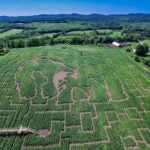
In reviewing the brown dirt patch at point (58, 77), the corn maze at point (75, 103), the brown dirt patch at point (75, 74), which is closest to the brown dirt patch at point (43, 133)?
the corn maze at point (75, 103)

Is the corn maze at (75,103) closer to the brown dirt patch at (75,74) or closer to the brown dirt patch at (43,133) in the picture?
the brown dirt patch at (43,133)

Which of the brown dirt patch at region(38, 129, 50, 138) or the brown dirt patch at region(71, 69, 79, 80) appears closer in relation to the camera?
the brown dirt patch at region(38, 129, 50, 138)

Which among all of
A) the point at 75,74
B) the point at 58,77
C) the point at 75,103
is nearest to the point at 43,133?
the point at 75,103

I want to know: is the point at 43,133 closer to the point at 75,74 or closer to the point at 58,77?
the point at 58,77

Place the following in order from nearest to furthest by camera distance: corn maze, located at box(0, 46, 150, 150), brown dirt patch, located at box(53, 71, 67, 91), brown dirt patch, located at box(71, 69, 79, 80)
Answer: corn maze, located at box(0, 46, 150, 150) → brown dirt patch, located at box(53, 71, 67, 91) → brown dirt patch, located at box(71, 69, 79, 80)

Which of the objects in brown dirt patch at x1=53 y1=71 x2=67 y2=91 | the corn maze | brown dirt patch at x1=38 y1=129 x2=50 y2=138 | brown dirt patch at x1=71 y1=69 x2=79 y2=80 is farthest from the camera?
brown dirt patch at x1=71 y1=69 x2=79 y2=80

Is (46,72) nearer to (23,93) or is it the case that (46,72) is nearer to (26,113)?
(23,93)

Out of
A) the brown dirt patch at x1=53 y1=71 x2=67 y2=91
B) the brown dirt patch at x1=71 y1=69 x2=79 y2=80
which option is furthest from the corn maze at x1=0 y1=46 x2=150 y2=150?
the brown dirt patch at x1=71 y1=69 x2=79 y2=80

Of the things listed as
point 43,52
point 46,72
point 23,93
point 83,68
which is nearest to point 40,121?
point 23,93

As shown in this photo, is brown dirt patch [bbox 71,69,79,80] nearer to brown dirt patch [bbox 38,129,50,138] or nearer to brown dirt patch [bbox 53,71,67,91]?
brown dirt patch [bbox 53,71,67,91]
